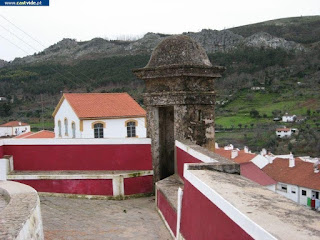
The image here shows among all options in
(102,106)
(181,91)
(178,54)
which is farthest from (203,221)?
(102,106)

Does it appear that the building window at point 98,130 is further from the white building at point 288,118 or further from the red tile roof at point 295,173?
the white building at point 288,118

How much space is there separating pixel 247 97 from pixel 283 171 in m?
36.3

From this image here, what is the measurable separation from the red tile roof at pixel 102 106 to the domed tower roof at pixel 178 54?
18.1 meters

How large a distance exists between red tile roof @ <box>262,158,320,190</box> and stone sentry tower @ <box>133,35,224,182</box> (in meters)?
23.7

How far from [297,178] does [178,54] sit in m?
25.8

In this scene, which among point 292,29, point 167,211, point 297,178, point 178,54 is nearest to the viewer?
point 167,211

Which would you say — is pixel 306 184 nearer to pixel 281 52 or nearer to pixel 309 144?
pixel 309 144

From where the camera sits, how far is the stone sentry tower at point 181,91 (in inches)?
244

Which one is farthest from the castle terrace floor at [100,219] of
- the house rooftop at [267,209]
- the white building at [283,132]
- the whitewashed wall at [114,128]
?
the white building at [283,132]

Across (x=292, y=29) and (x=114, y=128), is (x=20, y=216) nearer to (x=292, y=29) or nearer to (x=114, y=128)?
(x=114, y=128)

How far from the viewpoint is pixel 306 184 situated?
27.8 meters

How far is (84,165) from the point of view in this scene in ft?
23.2

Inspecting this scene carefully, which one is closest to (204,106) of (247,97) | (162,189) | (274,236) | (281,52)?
(162,189)

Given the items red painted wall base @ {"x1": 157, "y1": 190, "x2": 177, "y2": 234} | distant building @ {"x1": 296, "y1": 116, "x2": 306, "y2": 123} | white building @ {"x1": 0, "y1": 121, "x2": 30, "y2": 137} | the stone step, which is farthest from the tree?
red painted wall base @ {"x1": 157, "y1": 190, "x2": 177, "y2": 234}
